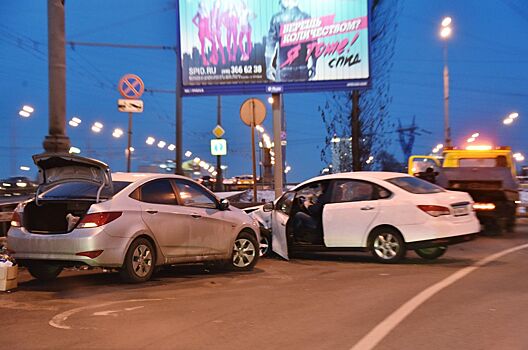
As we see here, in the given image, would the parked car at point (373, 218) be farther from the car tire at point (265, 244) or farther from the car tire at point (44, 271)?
the car tire at point (44, 271)

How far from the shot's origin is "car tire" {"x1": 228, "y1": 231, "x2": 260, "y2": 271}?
30.8 feet

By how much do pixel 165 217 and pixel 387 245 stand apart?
398 cm

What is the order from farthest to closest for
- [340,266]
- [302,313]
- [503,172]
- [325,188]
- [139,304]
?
1. [503,172]
2. [325,188]
3. [340,266]
4. [139,304]
5. [302,313]

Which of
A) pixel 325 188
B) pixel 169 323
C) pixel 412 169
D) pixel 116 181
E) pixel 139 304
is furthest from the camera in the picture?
pixel 412 169

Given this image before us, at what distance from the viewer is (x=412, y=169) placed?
19.5 metres

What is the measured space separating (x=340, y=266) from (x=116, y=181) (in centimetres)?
412

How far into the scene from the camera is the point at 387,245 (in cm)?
985

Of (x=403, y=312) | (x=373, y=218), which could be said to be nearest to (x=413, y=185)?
(x=373, y=218)

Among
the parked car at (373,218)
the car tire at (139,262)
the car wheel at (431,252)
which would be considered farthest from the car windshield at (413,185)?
the car tire at (139,262)

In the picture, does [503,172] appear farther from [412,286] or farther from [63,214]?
[63,214]

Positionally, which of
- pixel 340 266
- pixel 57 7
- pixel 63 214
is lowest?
pixel 340 266

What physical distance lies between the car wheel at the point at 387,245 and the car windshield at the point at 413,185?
0.81 metres

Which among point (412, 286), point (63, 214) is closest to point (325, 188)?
point (412, 286)

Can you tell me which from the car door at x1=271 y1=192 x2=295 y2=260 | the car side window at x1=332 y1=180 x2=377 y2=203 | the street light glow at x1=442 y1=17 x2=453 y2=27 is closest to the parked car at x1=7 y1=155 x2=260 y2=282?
the car door at x1=271 y1=192 x2=295 y2=260
